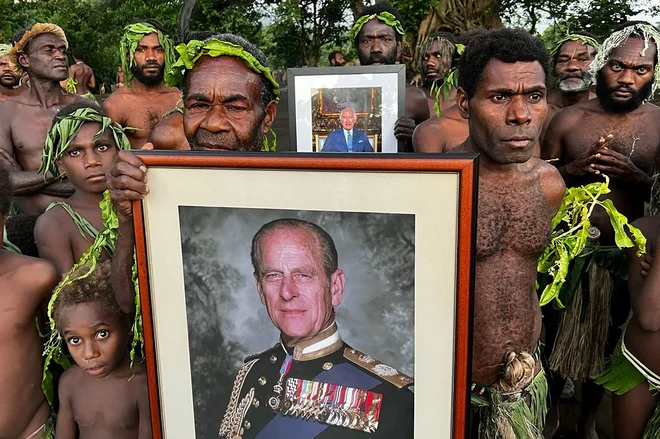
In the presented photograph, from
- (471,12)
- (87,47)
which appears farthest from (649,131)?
(87,47)

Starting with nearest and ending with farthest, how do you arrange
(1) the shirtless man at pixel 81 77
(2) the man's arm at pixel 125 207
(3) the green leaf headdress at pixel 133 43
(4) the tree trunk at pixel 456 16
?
(2) the man's arm at pixel 125 207
(3) the green leaf headdress at pixel 133 43
(1) the shirtless man at pixel 81 77
(4) the tree trunk at pixel 456 16

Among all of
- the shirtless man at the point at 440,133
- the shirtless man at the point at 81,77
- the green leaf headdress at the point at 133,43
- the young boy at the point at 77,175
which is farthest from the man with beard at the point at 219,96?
the shirtless man at the point at 81,77

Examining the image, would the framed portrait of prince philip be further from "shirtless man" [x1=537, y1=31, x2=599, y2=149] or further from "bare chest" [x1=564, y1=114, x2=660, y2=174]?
"shirtless man" [x1=537, y1=31, x2=599, y2=149]

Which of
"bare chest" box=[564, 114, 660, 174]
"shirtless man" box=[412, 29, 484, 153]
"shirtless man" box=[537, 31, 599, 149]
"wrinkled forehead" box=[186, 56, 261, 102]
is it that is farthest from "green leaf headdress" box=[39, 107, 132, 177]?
"shirtless man" box=[537, 31, 599, 149]

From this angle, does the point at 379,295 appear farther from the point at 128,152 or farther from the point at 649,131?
the point at 649,131

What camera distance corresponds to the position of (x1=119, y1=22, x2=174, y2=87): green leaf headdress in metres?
3.93

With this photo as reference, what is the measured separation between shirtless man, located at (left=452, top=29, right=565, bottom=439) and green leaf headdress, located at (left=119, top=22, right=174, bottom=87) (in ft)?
9.72

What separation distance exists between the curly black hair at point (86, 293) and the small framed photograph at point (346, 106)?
1.13 metres

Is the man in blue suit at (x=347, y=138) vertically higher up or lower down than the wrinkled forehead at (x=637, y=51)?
lower down

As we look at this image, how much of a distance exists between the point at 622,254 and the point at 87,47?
1853 cm

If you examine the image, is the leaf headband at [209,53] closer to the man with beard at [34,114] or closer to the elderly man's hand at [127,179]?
the elderly man's hand at [127,179]

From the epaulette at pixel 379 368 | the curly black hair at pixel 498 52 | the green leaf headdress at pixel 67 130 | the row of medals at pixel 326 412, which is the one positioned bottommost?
the row of medals at pixel 326 412

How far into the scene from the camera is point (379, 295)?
4.03 feet

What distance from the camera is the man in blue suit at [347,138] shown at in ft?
8.05
